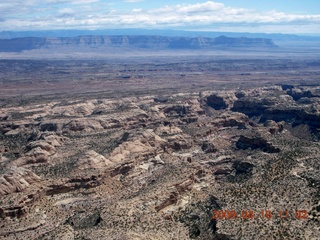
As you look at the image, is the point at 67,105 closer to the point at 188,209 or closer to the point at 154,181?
the point at 154,181

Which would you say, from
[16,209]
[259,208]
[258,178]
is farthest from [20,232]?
[258,178]

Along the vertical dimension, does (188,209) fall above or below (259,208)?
below

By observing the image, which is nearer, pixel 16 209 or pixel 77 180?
pixel 16 209
